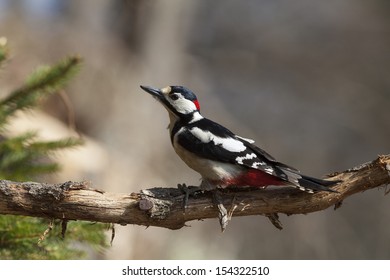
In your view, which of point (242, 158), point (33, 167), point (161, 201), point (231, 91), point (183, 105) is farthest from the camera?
point (231, 91)

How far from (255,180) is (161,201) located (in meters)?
0.31

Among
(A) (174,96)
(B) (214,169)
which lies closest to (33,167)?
(A) (174,96)

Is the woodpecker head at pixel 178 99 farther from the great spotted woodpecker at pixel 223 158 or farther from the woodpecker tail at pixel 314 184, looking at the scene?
the woodpecker tail at pixel 314 184

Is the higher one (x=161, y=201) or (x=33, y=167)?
(x=33, y=167)

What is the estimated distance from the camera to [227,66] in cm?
776

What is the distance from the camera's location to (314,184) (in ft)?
6.01

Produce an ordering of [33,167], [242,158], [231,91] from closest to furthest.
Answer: [242,158] → [33,167] → [231,91]

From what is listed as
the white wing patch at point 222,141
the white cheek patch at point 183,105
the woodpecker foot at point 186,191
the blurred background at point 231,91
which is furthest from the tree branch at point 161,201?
the blurred background at point 231,91

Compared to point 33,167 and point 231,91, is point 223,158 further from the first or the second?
point 231,91

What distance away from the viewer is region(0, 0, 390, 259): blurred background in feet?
19.9

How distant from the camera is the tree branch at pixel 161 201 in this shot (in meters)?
1.75

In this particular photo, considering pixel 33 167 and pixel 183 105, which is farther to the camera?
pixel 33 167

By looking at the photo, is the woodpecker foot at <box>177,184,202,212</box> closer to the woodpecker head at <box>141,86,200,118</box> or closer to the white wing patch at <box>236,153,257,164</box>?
the white wing patch at <box>236,153,257,164</box>

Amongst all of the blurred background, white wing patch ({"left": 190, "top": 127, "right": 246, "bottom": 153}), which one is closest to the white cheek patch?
white wing patch ({"left": 190, "top": 127, "right": 246, "bottom": 153})
